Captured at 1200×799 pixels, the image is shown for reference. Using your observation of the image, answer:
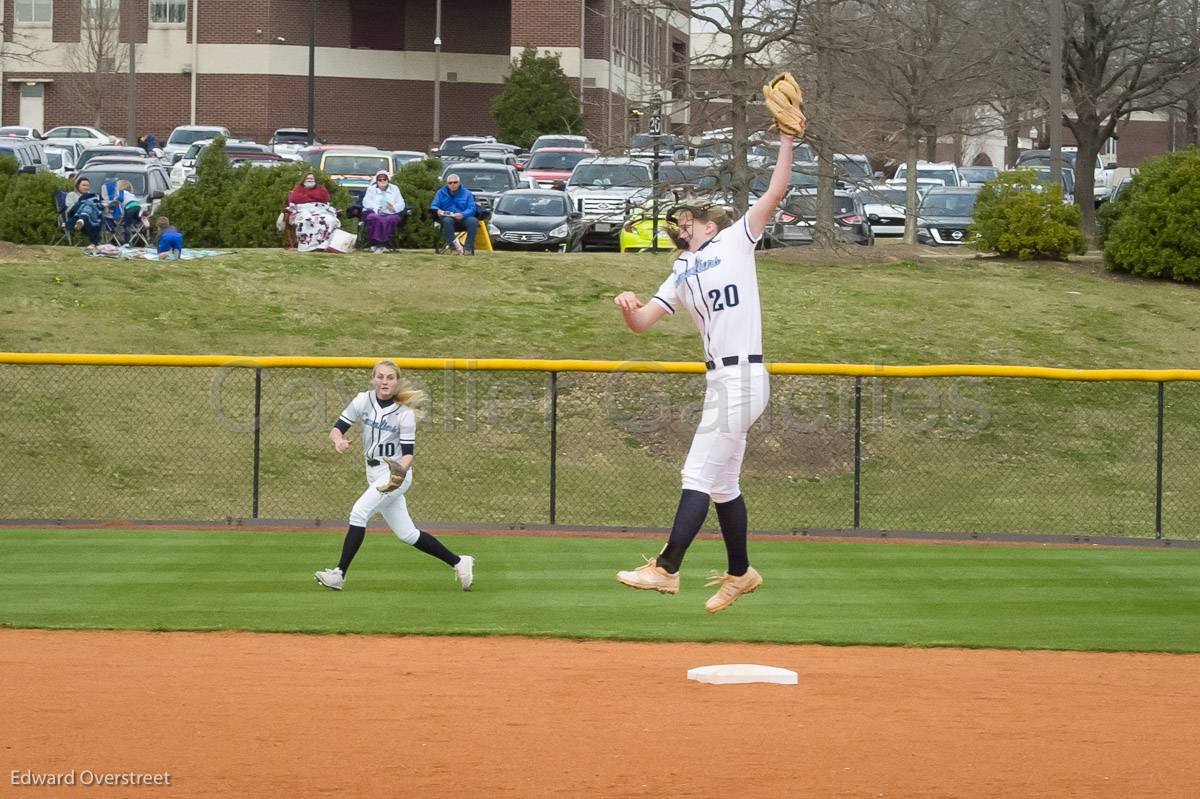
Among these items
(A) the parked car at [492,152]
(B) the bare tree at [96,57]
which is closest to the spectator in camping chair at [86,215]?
(A) the parked car at [492,152]

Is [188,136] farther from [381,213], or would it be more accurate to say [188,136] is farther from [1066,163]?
[381,213]

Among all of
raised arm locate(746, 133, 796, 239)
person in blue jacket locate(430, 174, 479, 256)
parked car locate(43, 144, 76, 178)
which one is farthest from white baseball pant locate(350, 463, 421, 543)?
parked car locate(43, 144, 76, 178)

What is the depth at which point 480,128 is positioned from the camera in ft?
231

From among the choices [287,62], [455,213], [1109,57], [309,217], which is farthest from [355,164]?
[287,62]

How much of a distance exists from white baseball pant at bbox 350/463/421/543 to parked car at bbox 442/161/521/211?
2540 cm

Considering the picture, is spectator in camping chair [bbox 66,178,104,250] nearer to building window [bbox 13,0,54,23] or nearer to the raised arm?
the raised arm

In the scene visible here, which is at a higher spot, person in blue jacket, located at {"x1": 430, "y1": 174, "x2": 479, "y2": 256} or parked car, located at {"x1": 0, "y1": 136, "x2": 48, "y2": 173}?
parked car, located at {"x1": 0, "y1": 136, "x2": 48, "y2": 173}

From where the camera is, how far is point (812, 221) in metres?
27.2

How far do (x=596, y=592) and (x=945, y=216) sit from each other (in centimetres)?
2570

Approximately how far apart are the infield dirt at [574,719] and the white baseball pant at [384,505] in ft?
4.36

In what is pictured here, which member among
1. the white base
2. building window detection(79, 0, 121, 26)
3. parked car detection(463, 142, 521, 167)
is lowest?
the white base

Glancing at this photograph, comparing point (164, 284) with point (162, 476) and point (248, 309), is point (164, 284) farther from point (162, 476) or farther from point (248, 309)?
point (162, 476)

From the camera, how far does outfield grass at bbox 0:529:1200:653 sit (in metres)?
10.7

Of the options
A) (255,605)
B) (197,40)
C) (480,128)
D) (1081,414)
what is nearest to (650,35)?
(480,128)
